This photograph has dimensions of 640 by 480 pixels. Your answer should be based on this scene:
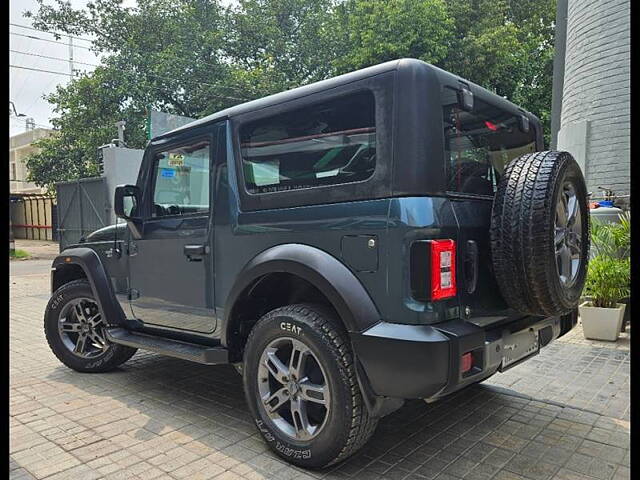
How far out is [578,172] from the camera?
9.42ft

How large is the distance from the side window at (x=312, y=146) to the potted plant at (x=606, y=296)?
398 cm

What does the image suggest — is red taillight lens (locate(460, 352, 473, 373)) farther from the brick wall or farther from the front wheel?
the brick wall

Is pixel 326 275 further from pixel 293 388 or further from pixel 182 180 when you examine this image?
pixel 182 180

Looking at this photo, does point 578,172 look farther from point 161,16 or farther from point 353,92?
A: point 161,16

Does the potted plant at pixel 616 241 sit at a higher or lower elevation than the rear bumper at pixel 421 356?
higher

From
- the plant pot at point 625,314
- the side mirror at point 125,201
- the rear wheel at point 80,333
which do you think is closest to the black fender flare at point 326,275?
the side mirror at point 125,201

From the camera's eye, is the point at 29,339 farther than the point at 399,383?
Yes

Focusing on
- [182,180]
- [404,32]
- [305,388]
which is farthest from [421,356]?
[404,32]

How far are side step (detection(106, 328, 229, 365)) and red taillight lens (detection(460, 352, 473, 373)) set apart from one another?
153 centimetres

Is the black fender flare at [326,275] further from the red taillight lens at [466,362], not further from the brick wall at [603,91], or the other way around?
the brick wall at [603,91]

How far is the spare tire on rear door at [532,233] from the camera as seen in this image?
8.31 feet

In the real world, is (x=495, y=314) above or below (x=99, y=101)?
below

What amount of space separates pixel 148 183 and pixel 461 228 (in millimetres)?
2579
